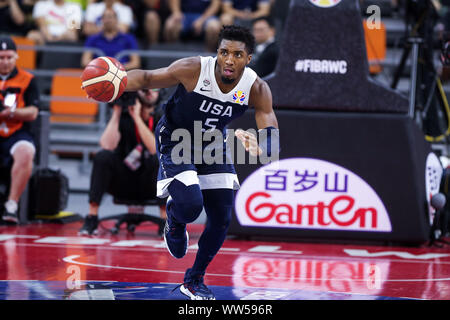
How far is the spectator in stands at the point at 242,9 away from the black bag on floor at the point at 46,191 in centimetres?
453

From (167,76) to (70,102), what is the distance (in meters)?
7.09

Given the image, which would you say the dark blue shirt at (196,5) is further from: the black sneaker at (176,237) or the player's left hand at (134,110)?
the black sneaker at (176,237)

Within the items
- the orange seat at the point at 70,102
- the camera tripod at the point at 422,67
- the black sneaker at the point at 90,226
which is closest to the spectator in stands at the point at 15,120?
the black sneaker at the point at 90,226

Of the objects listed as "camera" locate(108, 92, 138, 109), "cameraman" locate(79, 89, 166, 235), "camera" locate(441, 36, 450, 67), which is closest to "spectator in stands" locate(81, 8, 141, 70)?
"cameraman" locate(79, 89, 166, 235)

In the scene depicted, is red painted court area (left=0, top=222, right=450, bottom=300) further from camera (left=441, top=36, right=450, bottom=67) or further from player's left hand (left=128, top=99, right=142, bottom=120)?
camera (left=441, top=36, right=450, bottom=67)

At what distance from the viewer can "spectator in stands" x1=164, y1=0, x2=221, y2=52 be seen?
12508mm

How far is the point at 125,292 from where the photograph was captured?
4770 millimetres

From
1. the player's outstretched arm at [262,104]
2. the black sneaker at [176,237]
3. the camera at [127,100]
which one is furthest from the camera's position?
the camera at [127,100]

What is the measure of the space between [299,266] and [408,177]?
67.6 inches

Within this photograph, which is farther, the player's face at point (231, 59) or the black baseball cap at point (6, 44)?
the black baseball cap at point (6, 44)

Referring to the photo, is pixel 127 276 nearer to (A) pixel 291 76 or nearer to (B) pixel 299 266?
(B) pixel 299 266

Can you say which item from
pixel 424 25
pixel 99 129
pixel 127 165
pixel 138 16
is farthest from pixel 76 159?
pixel 424 25

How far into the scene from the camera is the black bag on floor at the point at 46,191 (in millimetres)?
8477

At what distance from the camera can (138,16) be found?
43.0 ft
